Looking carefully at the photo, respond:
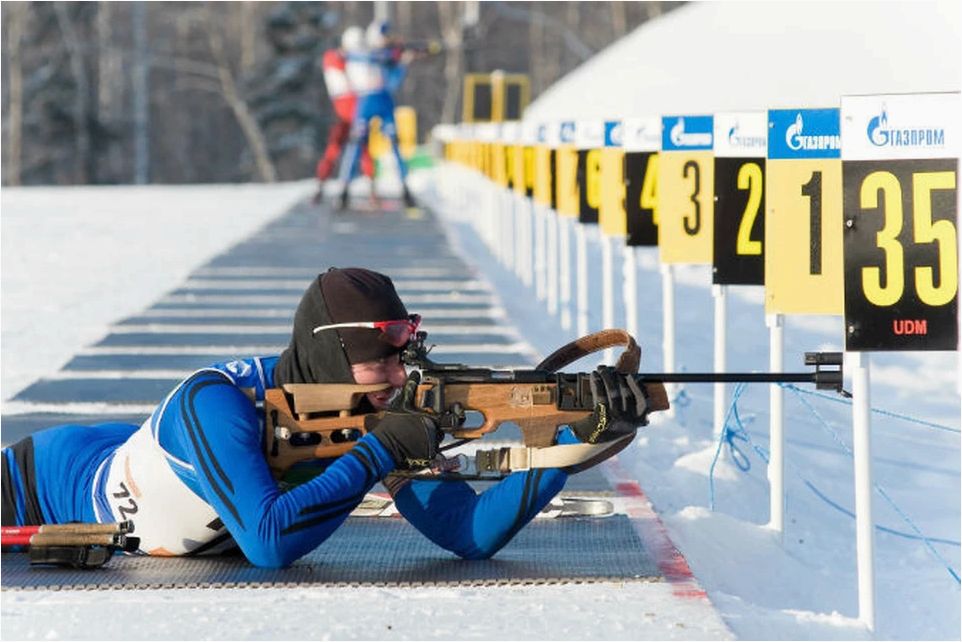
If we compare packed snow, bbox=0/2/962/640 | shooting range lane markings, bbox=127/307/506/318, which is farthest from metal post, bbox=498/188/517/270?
shooting range lane markings, bbox=127/307/506/318

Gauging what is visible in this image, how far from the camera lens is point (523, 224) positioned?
18.6 metres

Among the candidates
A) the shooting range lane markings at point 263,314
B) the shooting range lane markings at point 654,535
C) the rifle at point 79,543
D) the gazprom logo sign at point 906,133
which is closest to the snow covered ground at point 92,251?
the shooting range lane markings at point 263,314

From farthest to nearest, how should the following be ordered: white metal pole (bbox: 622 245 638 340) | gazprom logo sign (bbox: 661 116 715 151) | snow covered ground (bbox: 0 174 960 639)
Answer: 1. white metal pole (bbox: 622 245 638 340)
2. gazprom logo sign (bbox: 661 116 715 151)
3. snow covered ground (bbox: 0 174 960 639)

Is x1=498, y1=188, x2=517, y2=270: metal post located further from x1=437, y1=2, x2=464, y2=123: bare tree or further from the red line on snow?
x1=437, y1=2, x2=464, y2=123: bare tree

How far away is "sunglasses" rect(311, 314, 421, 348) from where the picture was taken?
530 cm

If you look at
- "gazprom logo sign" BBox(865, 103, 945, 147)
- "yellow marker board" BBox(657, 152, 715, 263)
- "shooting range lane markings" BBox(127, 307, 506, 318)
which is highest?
"gazprom logo sign" BBox(865, 103, 945, 147)

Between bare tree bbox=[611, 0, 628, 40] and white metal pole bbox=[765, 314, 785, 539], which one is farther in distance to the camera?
bare tree bbox=[611, 0, 628, 40]

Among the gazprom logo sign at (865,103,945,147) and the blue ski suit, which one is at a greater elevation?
the gazprom logo sign at (865,103,945,147)

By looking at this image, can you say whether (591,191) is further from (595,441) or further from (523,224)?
(595,441)

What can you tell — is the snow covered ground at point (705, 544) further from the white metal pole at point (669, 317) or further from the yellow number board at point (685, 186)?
the yellow number board at point (685, 186)

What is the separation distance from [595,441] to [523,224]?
13.3 meters

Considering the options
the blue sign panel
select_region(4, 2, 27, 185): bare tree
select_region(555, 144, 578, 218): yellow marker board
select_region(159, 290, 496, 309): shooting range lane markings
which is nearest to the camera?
the blue sign panel

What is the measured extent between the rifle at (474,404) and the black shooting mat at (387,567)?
35cm

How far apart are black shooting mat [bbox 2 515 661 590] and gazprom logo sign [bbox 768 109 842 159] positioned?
149 centimetres
